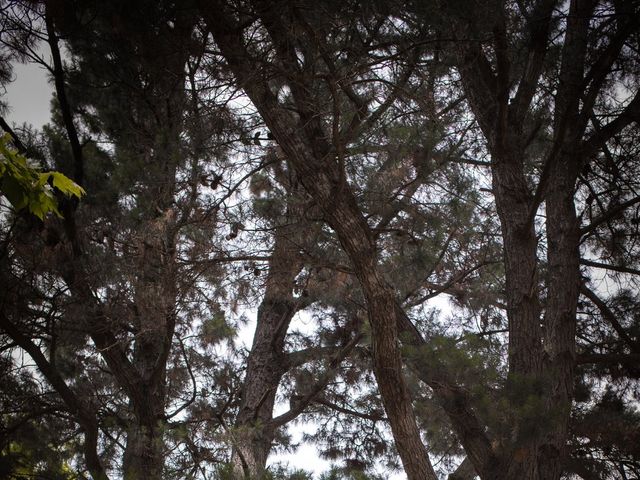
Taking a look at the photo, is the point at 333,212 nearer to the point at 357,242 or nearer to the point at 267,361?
the point at 357,242

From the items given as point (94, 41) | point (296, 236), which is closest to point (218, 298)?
point (296, 236)

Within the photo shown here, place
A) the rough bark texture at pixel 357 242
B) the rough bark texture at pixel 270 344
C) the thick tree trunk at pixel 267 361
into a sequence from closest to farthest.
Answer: the rough bark texture at pixel 357 242 → the rough bark texture at pixel 270 344 → the thick tree trunk at pixel 267 361

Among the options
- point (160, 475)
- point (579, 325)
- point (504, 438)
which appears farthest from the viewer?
point (579, 325)

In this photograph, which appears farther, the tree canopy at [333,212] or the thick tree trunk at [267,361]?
the thick tree trunk at [267,361]

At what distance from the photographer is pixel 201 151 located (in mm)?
5055

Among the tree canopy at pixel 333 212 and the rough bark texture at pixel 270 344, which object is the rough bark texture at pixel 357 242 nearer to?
the tree canopy at pixel 333 212

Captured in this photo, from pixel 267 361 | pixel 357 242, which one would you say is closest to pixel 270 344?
pixel 267 361

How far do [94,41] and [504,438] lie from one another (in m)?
3.54

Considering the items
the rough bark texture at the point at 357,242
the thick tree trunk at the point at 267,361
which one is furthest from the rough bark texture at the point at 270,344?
the rough bark texture at the point at 357,242

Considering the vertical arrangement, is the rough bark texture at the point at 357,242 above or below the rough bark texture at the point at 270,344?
below

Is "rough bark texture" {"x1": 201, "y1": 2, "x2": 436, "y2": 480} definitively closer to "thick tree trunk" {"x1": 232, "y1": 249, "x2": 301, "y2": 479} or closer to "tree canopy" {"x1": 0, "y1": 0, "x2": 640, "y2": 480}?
"tree canopy" {"x1": 0, "y1": 0, "x2": 640, "y2": 480}

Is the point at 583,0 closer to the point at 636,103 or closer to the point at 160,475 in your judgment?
the point at 636,103

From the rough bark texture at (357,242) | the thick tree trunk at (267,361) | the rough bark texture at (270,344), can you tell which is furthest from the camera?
the thick tree trunk at (267,361)

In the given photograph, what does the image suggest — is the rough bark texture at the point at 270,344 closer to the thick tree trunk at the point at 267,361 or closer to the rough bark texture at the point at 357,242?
the thick tree trunk at the point at 267,361
